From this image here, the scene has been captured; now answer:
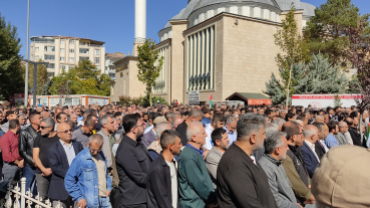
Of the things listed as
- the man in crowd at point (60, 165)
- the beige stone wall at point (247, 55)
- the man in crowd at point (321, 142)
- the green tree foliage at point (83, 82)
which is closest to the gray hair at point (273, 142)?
the man in crowd at point (321, 142)

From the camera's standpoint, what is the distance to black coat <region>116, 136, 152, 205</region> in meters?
4.02

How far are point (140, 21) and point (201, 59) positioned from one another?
2772cm

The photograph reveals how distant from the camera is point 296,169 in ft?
14.0

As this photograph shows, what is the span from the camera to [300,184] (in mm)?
3934

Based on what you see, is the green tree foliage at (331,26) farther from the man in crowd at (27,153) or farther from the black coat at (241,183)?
the black coat at (241,183)

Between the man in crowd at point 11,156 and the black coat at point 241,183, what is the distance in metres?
5.10

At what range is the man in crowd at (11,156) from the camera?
6.02 m

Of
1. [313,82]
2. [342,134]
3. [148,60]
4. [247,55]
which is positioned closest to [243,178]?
[342,134]

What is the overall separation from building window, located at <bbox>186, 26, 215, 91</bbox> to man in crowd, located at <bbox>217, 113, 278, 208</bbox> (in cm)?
3289

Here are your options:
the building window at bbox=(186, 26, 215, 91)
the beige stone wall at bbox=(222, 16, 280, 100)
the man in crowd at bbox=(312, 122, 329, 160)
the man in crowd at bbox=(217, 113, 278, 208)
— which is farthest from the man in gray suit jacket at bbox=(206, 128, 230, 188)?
the building window at bbox=(186, 26, 215, 91)

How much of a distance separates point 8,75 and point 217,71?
929 inches

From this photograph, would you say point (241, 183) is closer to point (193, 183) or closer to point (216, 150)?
point (193, 183)

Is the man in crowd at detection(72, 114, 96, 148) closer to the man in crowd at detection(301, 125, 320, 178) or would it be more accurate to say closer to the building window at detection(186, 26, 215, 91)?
the man in crowd at detection(301, 125, 320, 178)

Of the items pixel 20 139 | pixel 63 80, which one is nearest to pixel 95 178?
pixel 20 139
